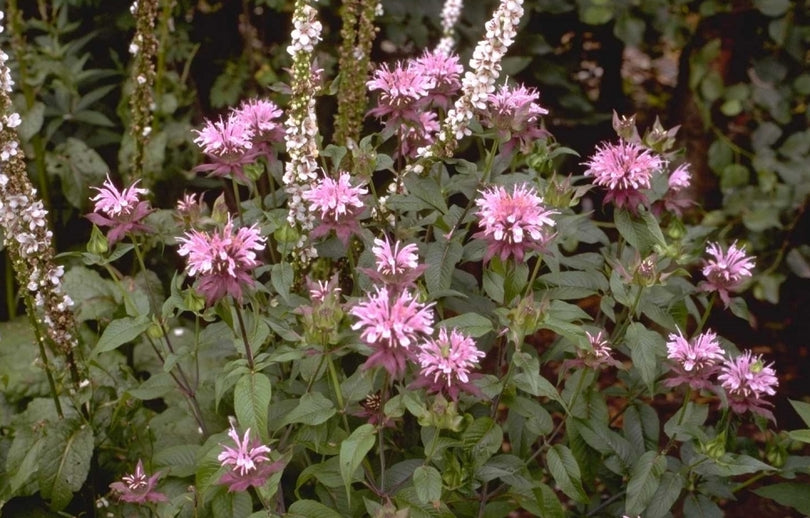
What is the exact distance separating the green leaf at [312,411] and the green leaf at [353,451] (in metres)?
0.07

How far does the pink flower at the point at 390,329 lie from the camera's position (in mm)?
1169

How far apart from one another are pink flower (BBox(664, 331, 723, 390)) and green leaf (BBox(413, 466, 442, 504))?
0.44 m

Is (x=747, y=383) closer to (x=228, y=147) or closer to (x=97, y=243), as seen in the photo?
(x=228, y=147)

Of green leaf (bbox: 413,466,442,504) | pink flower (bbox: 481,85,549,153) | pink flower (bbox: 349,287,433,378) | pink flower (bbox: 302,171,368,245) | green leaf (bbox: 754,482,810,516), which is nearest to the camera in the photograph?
pink flower (bbox: 349,287,433,378)

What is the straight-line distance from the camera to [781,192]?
9.02 feet

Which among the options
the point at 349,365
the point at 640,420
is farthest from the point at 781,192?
the point at 349,365

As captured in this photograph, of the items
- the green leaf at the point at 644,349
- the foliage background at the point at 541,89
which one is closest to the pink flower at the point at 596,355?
the green leaf at the point at 644,349

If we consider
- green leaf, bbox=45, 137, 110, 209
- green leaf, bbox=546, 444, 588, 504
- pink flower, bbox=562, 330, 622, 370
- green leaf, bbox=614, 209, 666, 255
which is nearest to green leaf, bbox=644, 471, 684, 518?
green leaf, bbox=546, 444, 588, 504

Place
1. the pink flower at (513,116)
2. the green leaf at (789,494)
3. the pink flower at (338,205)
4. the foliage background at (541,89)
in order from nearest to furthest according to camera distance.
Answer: the pink flower at (338,205) < the pink flower at (513,116) < the green leaf at (789,494) < the foliage background at (541,89)

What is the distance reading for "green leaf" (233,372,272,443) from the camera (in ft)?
4.30

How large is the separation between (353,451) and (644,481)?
55 centimetres

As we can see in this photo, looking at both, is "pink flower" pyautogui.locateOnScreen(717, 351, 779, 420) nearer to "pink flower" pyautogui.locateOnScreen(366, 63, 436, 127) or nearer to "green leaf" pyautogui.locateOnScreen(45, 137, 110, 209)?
"pink flower" pyautogui.locateOnScreen(366, 63, 436, 127)

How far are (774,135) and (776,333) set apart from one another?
32.5 inches

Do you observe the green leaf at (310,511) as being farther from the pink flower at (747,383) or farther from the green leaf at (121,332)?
the pink flower at (747,383)
